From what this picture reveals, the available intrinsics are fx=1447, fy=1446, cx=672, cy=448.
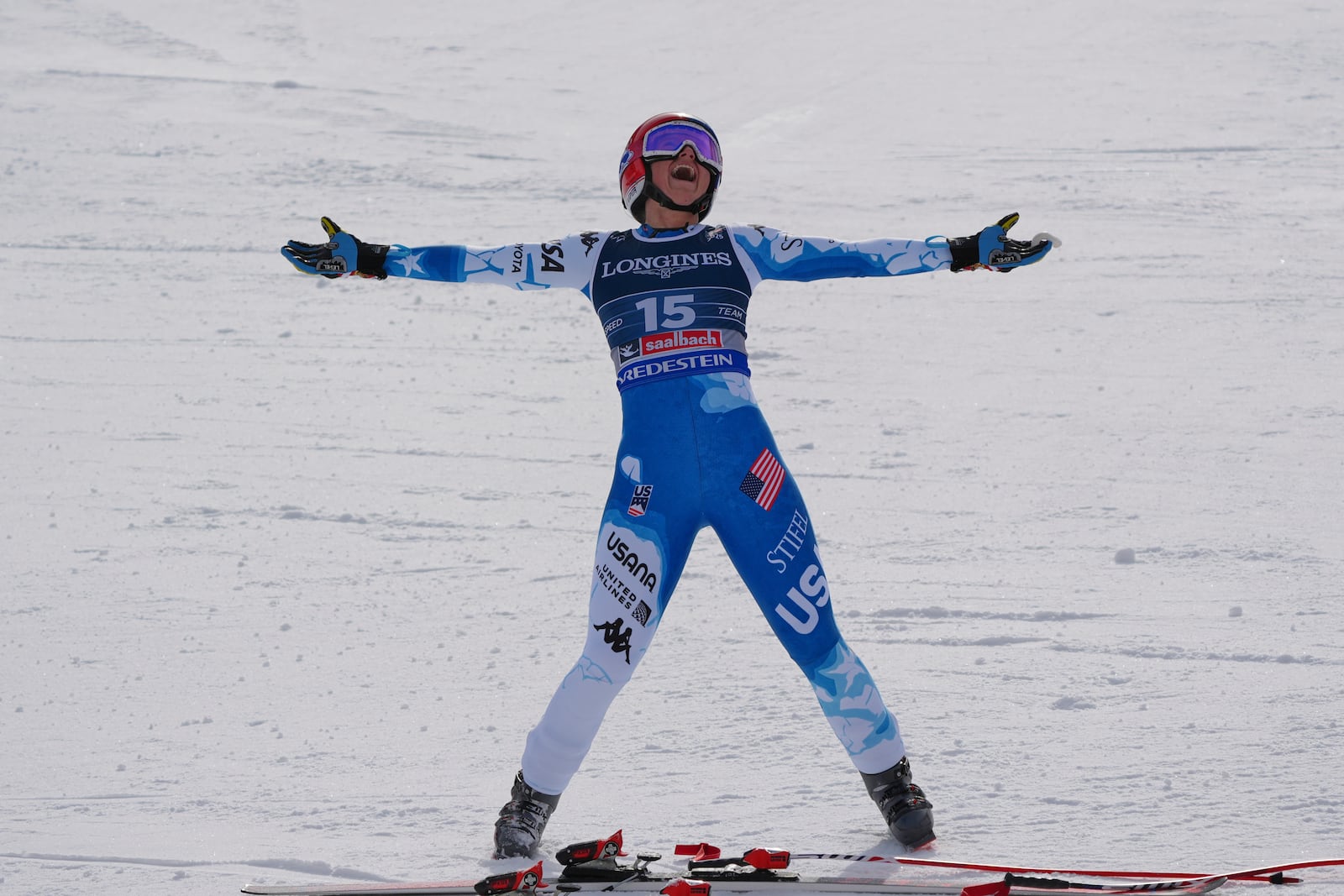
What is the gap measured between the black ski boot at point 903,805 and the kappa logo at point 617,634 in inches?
33.3

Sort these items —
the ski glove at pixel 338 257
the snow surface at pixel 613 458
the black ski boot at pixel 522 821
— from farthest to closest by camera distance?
the snow surface at pixel 613 458, the ski glove at pixel 338 257, the black ski boot at pixel 522 821

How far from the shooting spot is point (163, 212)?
563 inches

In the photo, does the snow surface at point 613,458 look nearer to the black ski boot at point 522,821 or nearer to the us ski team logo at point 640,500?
the black ski boot at point 522,821

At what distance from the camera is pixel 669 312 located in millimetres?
4348

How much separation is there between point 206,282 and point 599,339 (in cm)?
368

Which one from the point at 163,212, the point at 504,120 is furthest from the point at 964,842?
the point at 504,120

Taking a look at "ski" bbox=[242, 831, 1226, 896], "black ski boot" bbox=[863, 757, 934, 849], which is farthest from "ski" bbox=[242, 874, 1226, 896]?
"black ski boot" bbox=[863, 757, 934, 849]

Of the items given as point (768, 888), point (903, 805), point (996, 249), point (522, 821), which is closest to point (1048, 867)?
point (903, 805)

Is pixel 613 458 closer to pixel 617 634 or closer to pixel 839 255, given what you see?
pixel 839 255

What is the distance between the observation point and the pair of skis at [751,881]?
151 inches

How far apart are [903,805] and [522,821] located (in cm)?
113

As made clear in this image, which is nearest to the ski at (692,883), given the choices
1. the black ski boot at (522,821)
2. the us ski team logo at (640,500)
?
the black ski boot at (522,821)

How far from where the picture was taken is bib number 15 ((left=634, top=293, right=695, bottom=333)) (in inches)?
171

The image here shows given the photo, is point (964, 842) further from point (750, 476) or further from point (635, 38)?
point (635, 38)
